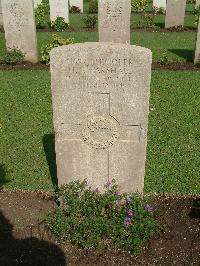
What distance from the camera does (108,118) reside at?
4070 mm

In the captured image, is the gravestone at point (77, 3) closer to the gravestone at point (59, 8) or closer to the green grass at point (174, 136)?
the gravestone at point (59, 8)

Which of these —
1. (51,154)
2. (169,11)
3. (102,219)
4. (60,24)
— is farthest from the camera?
(169,11)

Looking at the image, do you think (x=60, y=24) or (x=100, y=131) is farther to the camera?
(x=60, y=24)

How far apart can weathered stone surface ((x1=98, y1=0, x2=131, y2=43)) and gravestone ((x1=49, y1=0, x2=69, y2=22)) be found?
20.9 feet

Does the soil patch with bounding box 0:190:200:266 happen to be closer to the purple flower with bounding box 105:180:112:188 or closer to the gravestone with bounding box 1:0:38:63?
the purple flower with bounding box 105:180:112:188

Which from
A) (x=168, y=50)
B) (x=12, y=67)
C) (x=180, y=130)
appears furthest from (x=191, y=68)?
(x=12, y=67)

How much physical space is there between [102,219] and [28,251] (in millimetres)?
883

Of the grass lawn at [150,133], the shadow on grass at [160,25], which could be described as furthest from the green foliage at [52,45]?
the shadow on grass at [160,25]

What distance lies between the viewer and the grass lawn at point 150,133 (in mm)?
5531

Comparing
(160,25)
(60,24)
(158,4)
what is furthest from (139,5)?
(60,24)

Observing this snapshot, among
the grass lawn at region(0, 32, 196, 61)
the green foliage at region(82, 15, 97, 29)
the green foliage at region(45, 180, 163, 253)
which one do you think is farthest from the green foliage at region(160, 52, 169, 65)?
the green foliage at region(45, 180, 163, 253)

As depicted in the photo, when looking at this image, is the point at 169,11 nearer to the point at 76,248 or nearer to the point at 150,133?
the point at 150,133

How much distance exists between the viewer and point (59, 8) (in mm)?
17219

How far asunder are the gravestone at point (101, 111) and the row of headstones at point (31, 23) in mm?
7947
